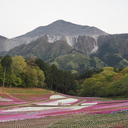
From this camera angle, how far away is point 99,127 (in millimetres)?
14008

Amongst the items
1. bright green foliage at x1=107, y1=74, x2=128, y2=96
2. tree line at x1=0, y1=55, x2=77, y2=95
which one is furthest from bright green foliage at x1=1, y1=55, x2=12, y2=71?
bright green foliage at x1=107, y1=74, x2=128, y2=96

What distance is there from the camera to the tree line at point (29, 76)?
70069 mm

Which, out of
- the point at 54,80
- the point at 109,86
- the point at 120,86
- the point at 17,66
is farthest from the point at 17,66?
the point at 120,86

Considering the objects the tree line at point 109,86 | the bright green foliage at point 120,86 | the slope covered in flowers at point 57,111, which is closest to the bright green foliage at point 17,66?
the slope covered in flowers at point 57,111

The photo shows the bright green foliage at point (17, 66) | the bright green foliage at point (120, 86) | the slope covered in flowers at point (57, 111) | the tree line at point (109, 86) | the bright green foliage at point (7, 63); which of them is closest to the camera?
the slope covered in flowers at point (57, 111)

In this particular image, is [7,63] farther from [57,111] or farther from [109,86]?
[57,111]

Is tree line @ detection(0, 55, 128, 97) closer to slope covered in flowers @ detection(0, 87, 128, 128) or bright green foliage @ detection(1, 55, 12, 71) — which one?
bright green foliage @ detection(1, 55, 12, 71)

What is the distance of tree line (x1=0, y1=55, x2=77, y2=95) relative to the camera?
70069mm

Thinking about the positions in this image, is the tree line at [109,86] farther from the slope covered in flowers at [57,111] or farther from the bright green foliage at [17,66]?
the bright green foliage at [17,66]

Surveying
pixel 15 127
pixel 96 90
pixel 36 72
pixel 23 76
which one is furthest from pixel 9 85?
pixel 15 127

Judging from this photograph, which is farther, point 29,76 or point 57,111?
point 29,76

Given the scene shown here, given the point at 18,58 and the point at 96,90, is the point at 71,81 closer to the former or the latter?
the point at 96,90

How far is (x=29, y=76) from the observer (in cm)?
7919

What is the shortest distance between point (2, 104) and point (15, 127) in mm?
28043
